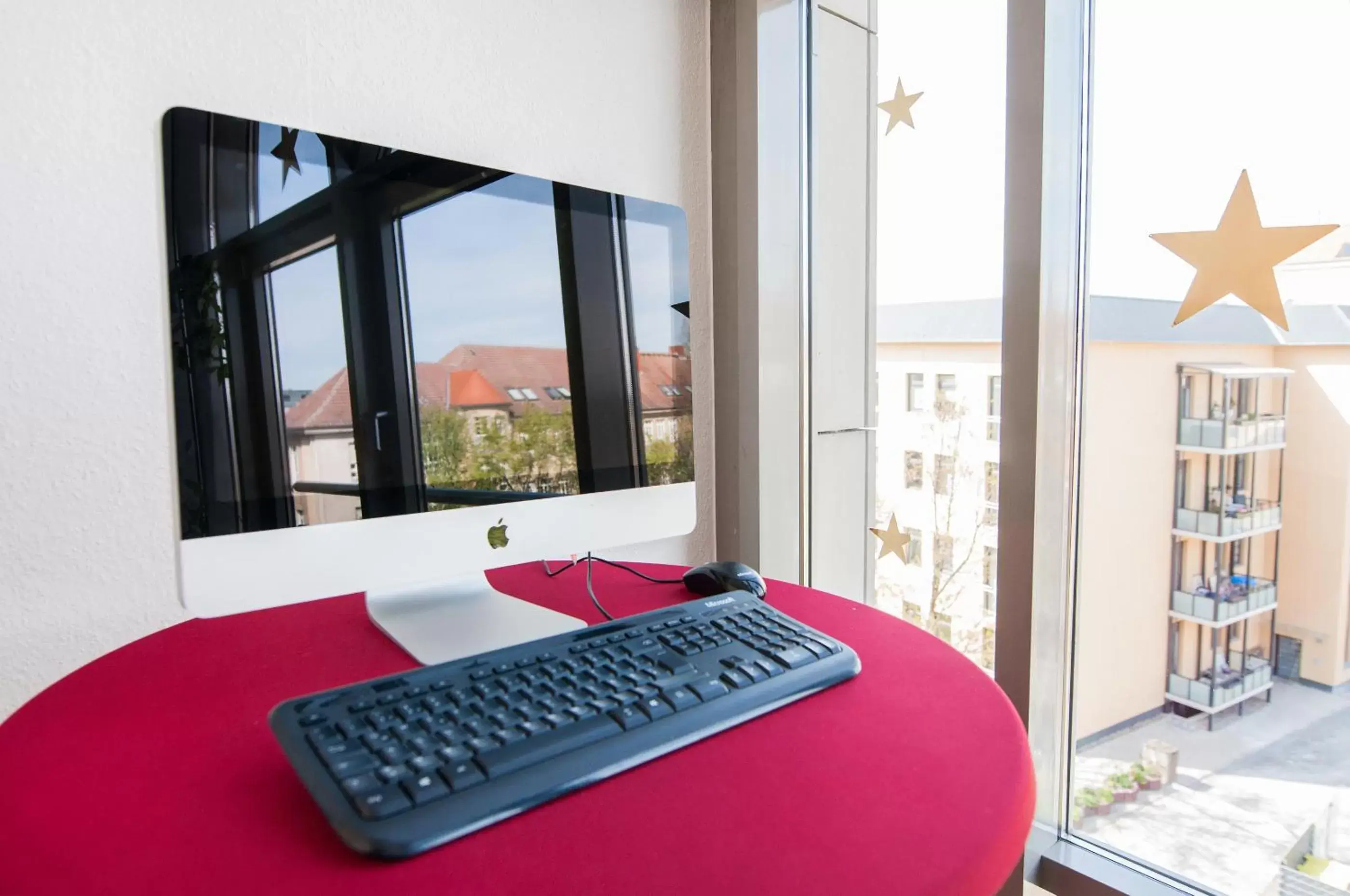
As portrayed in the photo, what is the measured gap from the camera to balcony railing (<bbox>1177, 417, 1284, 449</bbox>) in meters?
1.05


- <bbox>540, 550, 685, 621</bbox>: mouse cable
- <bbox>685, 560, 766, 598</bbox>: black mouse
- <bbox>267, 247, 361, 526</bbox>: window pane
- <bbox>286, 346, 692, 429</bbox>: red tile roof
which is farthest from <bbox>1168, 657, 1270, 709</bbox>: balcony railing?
<bbox>267, 247, 361, 526</bbox>: window pane

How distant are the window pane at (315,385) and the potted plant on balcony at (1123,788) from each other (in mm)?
1132

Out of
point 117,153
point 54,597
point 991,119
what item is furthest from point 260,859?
point 991,119

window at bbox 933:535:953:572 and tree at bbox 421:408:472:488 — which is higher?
tree at bbox 421:408:472:488

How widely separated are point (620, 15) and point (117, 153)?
2.97 feet

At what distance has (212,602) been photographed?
0.74 metres

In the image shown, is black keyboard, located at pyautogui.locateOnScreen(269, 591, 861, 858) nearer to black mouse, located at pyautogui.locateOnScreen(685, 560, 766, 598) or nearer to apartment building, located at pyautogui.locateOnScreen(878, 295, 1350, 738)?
black mouse, located at pyautogui.locateOnScreen(685, 560, 766, 598)

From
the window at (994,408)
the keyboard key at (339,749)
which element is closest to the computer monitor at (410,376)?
the keyboard key at (339,749)

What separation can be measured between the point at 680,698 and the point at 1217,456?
88 cm

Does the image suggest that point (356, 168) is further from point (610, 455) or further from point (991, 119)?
point (991, 119)

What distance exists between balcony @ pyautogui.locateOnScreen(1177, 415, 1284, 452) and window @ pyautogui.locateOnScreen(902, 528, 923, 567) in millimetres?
494

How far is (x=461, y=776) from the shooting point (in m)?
0.54

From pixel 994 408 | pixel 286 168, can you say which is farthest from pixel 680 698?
pixel 994 408

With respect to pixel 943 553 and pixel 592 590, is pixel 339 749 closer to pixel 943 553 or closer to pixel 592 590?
pixel 592 590
